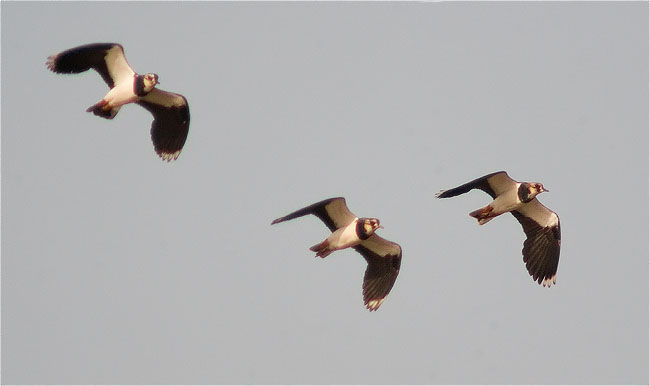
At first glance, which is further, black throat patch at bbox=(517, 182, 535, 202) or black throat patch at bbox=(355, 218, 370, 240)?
black throat patch at bbox=(517, 182, 535, 202)

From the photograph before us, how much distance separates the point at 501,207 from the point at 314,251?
3.17m

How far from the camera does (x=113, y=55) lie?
56.1 feet

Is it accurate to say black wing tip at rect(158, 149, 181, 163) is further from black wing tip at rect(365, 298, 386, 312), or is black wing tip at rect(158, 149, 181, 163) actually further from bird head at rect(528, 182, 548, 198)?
bird head at rect(528, 182, 548, 198)

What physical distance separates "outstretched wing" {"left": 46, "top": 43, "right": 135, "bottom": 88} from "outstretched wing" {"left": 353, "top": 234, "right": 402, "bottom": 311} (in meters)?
4.56

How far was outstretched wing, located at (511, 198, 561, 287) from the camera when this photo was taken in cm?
1789

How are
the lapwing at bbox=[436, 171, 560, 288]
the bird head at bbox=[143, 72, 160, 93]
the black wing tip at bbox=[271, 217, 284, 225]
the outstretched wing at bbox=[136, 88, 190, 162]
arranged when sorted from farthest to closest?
the outstretched wing at bbox=[136, 88, 190, 162]
the lapwing at bbox=[436, 171, 560, 288]
the bird head at bbox=[143, 72, 160, 93]
the black wing tip at bbox=[271, 217, 284, 225]

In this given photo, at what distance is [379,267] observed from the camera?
56.7ft

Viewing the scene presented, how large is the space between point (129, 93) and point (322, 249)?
3.89 meters

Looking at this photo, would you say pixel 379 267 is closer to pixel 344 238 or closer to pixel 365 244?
pixel 365 244

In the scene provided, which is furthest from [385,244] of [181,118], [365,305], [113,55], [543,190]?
[113,55]

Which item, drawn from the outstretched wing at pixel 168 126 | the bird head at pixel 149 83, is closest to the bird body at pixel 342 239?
the outstretched wing at pixel 168 126

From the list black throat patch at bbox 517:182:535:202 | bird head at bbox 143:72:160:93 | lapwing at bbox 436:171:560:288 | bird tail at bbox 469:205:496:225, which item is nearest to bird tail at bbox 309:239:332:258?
bird tail at bbox 469:205:496:225

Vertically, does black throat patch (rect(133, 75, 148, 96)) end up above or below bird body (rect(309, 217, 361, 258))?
above

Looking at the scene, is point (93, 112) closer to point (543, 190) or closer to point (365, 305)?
point (365, 305)
